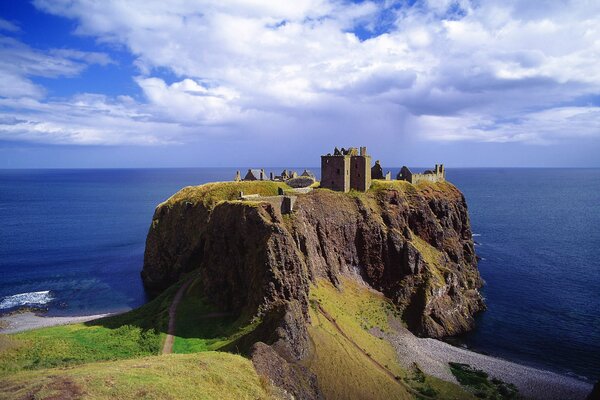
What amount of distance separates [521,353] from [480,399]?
19.1 m

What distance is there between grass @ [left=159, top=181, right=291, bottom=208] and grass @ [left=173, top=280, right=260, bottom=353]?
22252 mm

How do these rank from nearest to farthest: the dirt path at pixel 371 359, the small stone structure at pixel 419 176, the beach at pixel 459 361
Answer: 1. the dirt path at pixel 371 359
2. the beach at pixel 459 361
3. the small stone structure at pixel 419 176

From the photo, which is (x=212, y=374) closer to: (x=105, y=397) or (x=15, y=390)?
(x=105, y=397)

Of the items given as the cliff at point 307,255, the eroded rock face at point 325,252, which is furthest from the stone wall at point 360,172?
the eroded rock face at point 325,252

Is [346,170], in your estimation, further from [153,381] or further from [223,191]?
[153,381]

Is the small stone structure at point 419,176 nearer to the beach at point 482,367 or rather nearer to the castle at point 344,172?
the castle at point 344,172

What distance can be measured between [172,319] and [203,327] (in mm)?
5741

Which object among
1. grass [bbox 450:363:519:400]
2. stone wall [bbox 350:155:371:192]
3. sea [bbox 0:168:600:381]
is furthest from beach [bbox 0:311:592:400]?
stone wall [bbox 350:155:371:192]

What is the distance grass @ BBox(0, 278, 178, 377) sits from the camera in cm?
4503

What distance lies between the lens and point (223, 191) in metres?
84.9

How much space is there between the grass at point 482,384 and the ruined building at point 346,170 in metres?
37.2

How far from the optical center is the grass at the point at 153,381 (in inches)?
1003

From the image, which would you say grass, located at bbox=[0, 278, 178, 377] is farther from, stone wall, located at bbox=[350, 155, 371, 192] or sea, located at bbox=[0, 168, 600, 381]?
stone wall, located at bbox=[350, 155, 371, 192]

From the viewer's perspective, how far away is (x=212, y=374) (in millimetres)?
31453
